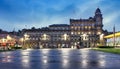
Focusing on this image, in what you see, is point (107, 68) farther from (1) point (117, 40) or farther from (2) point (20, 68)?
(1) point (117, 40)

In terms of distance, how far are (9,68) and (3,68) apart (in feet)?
1.46

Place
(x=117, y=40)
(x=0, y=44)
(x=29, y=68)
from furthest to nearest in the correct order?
1. (x=117, y=40)
2. (x=0, y=44)
3. (x=29, y=68)

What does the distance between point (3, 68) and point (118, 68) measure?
7951 mm

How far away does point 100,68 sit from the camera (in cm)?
2306

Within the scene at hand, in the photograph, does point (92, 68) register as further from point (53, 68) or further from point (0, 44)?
point (0, 44)

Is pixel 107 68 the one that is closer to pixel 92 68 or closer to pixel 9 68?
pixel 92 68

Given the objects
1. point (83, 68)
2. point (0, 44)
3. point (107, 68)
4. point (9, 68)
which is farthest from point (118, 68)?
point (0, 44)

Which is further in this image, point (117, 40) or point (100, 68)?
point (117, 40)

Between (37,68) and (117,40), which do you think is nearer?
(37,68)

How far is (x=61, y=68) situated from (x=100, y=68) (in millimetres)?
2725

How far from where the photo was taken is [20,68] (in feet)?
74.7

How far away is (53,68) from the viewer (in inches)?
899

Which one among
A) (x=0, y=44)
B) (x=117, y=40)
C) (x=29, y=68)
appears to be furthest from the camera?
(x=117, y=40)

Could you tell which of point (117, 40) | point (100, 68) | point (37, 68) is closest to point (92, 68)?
point (100, 68)
